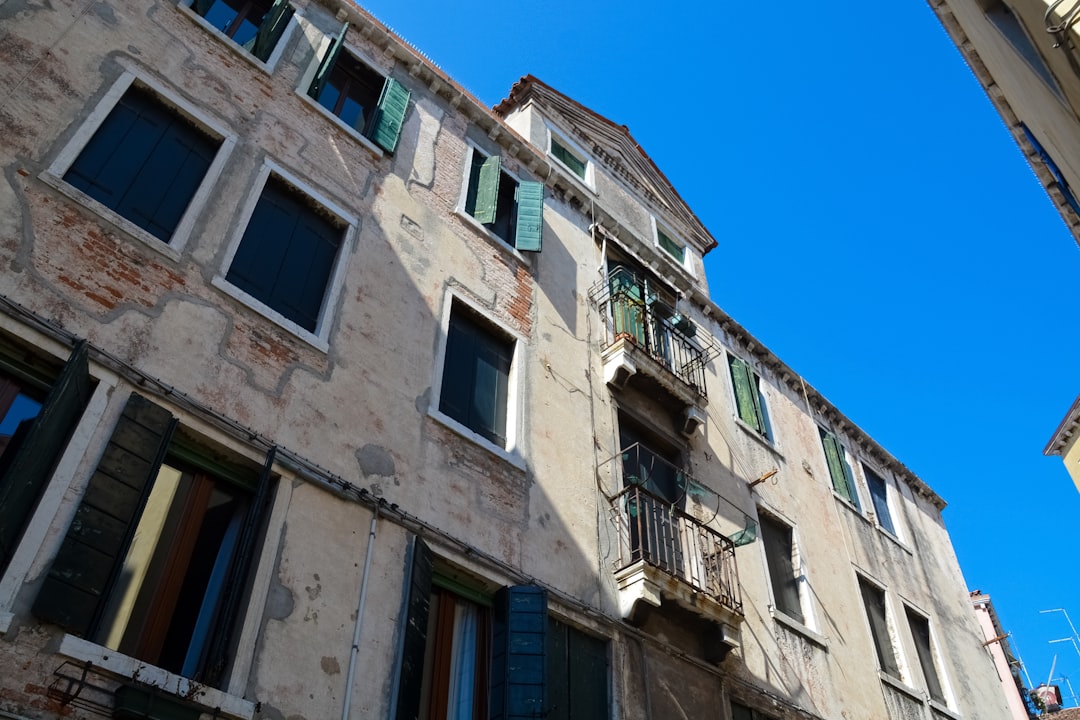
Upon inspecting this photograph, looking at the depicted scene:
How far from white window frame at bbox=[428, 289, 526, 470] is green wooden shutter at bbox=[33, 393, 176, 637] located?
2788 mm

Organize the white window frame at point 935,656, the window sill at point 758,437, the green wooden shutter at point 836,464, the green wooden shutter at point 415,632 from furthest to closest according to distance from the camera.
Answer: the green wooden shutter at point 836,464, the window sill at point 758,437, the white window frame at point 935,656, the green wooden shutter at point 415,632

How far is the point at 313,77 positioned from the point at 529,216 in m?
3.26

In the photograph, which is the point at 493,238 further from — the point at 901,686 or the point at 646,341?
the point at 901,686

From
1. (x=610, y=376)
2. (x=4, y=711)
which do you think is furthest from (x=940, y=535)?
(x=4, y=711)

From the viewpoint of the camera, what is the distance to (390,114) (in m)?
10.7

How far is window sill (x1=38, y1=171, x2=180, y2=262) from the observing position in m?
6.70

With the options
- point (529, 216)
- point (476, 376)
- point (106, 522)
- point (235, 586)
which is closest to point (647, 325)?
point (529, 216)

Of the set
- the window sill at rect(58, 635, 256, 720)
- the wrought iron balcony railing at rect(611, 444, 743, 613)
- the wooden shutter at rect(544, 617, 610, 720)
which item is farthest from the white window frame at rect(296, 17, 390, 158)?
the window sill at rect(58, 635, 256, 720)

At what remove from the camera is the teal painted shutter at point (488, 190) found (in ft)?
36.1

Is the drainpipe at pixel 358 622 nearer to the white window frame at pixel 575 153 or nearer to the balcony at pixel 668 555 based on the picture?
the balcony at pixel 668 555

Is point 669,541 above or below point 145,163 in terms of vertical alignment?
below

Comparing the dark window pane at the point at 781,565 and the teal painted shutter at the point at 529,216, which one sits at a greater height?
the teal painted shutter at the point at 529,216

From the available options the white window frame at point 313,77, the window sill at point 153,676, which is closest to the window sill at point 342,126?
the white window frame at point 313,77

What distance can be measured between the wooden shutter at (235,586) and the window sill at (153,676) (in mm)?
214
